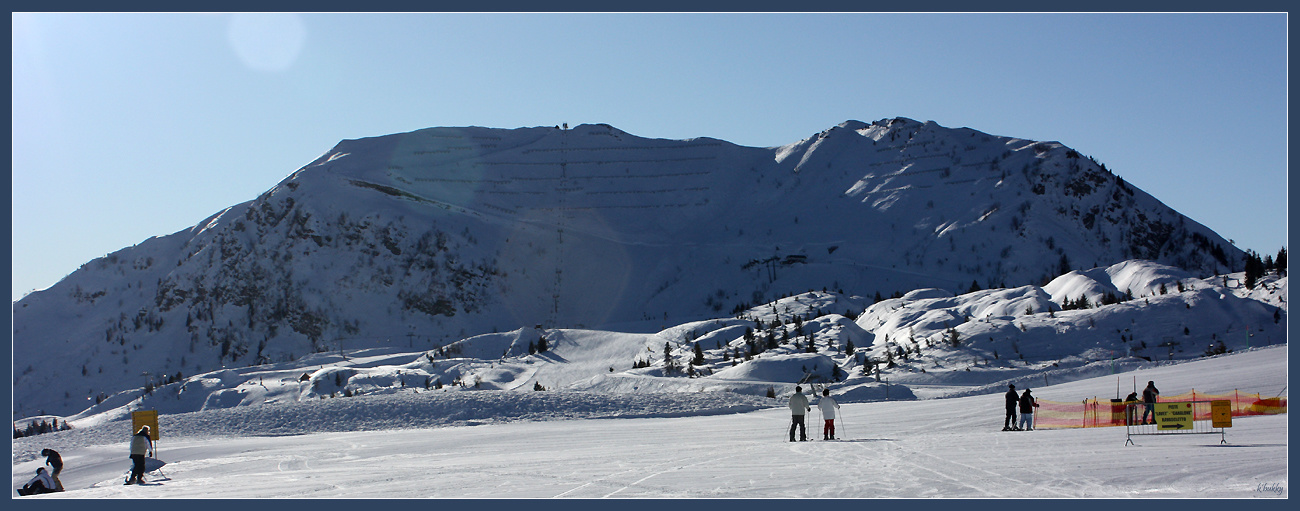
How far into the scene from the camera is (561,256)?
65.4 metres

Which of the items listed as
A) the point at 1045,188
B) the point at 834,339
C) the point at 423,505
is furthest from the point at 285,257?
the point at 423,505

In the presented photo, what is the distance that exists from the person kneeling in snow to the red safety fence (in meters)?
16.3

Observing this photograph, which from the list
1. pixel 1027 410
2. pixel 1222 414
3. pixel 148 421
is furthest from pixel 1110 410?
pixel 148 421

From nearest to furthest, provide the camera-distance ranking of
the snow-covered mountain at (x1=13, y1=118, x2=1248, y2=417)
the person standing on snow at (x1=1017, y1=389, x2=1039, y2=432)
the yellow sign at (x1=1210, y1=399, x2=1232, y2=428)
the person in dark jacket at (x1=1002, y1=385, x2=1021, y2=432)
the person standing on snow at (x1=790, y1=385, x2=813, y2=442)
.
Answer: the yellow sign at (x1=1210, y1=399, x2=1232, y2=428), the person standing on snow at (x1=790, y1=385, x2=813, y2=442), the person standing on snow at (x1=1017, y1=389, x2=1039, y2=432), the person in dark jacket at (x1=1002, y1=385, x2=1021, y2=432), the snow-covered mountain at (x1=13, y1=118, x2=1248, y2=417)

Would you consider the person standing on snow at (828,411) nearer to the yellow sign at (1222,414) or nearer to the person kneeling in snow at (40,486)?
the yellow sign at (1222,414)

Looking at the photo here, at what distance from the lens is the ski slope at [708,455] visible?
970 cm

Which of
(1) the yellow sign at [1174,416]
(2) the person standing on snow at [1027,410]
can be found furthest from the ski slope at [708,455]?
(2) the person standing on snow at [1027,410]

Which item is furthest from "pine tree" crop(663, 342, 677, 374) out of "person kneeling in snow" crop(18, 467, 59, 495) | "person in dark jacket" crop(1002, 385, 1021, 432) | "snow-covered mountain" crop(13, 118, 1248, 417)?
"person kneeling in snow" crop(18, 467, 59, 495)

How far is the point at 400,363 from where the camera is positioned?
3981 centimetres

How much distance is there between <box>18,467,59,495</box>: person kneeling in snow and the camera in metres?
12.8

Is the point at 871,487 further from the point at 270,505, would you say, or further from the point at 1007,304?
the point at 1007,304

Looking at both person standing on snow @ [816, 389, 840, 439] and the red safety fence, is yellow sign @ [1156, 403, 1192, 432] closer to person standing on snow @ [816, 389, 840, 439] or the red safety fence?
the red safety fence

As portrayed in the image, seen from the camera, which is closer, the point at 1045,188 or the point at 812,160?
the point at 1045,188

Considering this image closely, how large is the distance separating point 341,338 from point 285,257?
9958 millimetres
